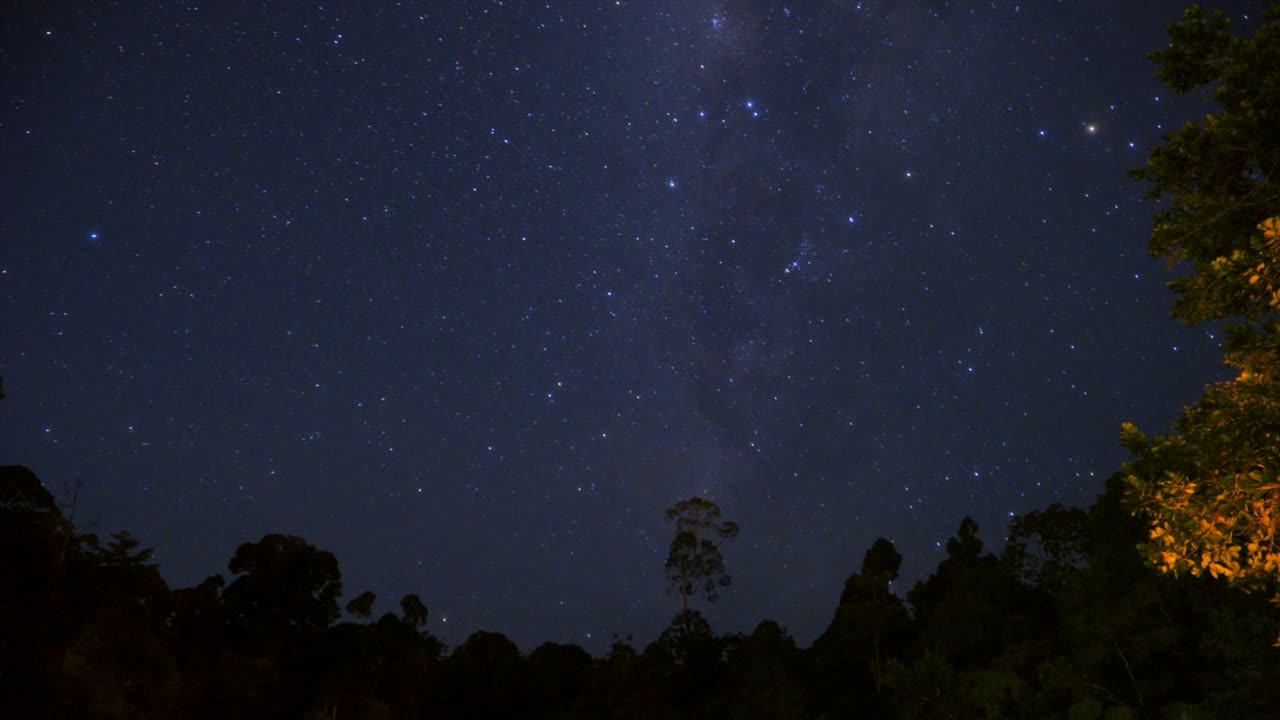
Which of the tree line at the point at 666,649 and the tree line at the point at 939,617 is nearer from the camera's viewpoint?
the tree line at the point at 939,617

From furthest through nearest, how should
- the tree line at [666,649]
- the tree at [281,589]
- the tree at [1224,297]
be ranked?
1. the tree at [281,589]
2. the tree line at [666,649]
3. the tree at [1224,297]

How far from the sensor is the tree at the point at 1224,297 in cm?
505

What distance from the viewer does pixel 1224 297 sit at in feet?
20.0

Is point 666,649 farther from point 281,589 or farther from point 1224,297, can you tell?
point 1224,297

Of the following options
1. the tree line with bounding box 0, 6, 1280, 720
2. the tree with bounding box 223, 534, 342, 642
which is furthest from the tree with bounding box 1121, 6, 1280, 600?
the tree with bounding box 223, 534, 342, 642

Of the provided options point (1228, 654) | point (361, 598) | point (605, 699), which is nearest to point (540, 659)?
point (605, 699)

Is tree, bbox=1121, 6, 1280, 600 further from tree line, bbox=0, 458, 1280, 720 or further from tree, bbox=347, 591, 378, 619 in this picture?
tree, bbox=347, 591, 378, 619

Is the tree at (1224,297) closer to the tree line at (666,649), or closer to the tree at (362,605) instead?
the tree line at (666,649)

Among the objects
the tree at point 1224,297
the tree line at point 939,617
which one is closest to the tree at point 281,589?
the tree line at point 939,617

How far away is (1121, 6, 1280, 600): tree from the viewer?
16.6 feet

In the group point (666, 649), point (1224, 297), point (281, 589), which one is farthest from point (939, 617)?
point (281, 589)

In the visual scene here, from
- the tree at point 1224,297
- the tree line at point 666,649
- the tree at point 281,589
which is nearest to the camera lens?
the tree at point 1224,297

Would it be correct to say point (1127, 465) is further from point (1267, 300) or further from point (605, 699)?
point (605, 699)

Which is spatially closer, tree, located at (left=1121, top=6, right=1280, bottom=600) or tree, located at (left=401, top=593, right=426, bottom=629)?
tree, located at (left=1121, top=6, right=1280, bottom=600)
